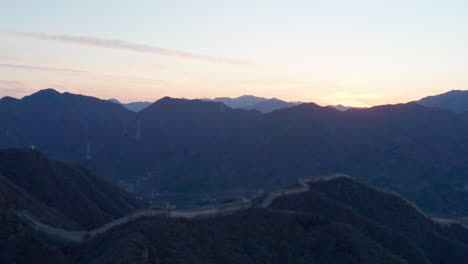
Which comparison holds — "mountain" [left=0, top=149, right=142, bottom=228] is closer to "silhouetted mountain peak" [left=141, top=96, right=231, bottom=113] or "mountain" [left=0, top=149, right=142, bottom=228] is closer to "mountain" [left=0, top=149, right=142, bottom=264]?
"mountain" [left=0, top=149, right=142, bottom=264]

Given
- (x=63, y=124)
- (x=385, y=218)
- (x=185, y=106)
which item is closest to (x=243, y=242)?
(x=385, y=218)

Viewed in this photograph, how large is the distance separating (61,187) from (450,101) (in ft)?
475

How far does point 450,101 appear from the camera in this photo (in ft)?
585

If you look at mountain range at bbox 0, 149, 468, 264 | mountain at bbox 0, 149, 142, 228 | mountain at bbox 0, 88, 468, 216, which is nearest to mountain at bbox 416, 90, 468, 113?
mountain at bbox 0, 88, 468, 216

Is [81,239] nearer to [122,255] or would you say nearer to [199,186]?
[122,255]

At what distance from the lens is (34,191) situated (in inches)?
2185

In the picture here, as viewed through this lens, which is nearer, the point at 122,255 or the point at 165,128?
the point at 122,255

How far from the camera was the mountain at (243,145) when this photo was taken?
101 m

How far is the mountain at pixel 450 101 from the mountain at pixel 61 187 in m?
129

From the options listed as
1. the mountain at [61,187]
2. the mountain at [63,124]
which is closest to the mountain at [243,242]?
the mountain at [61,187]

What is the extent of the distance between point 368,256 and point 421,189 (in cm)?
6047

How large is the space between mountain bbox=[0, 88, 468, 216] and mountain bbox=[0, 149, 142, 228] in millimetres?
26711

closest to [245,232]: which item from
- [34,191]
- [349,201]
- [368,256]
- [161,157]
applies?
[368,256]

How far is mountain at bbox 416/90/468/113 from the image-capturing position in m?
171
